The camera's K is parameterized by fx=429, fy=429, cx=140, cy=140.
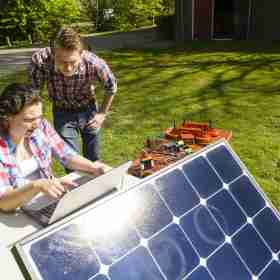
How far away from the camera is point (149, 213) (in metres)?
2.22

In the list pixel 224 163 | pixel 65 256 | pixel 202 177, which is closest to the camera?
pixel 65 256

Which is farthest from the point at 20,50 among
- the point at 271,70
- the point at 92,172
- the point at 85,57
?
the point at 92,172

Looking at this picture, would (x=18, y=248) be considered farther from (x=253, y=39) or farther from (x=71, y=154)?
(x=253, y=39)

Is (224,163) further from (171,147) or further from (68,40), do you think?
(68,40)

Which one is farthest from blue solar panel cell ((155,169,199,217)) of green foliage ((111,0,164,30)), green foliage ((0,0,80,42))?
green foliage ((111,0,164,30))

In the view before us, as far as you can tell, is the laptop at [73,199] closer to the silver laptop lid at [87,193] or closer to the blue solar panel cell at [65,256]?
the silver laptop lid at [87,193]

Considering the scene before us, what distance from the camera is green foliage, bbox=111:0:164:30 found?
23.2m

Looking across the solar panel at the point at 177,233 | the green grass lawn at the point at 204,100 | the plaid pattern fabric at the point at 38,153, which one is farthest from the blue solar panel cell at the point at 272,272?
the green grass lawn at the point at 204,100

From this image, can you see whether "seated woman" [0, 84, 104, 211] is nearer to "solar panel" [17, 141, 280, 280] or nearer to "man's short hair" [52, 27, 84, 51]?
"solar panel" [17, 141, 280, 280]

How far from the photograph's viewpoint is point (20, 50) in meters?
16.4

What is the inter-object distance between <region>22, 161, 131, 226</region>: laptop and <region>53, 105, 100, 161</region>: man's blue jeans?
1.40 m

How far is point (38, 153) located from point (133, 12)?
2163 centimetres

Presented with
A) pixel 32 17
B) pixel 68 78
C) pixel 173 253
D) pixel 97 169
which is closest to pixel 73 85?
pixel 68 78

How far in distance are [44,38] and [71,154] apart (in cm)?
1825
